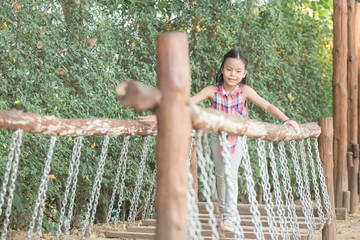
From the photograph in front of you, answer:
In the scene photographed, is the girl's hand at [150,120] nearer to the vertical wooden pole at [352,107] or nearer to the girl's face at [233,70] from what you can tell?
the girl's face at [233,70]

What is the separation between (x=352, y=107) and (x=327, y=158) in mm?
3306

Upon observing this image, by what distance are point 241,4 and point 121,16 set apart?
1.71 metres

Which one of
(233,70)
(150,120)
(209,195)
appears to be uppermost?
(233,70)

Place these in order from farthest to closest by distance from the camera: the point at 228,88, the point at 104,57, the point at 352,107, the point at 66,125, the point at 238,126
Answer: the point at 352,107 < the point at 104,57 < the point at 228,88 < the point at 66,125 < the point at 238,126

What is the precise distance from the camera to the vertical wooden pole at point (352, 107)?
789 cm

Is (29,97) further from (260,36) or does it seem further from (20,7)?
(260,36)

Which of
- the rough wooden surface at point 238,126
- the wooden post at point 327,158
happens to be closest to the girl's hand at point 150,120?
the rough wooden surface at point 238,126

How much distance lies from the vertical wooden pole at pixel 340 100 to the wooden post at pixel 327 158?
263cm

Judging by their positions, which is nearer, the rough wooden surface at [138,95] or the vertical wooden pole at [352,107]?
the rough wooden surface at [138,95]

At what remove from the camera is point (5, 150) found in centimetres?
462

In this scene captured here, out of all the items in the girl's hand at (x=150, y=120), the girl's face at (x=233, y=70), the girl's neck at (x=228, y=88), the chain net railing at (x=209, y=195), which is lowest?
the chain net railing at (x=209, y=195)

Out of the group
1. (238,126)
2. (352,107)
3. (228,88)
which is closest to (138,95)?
(238,126)

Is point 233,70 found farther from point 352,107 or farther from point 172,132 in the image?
point 352,107

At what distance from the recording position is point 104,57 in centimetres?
561
